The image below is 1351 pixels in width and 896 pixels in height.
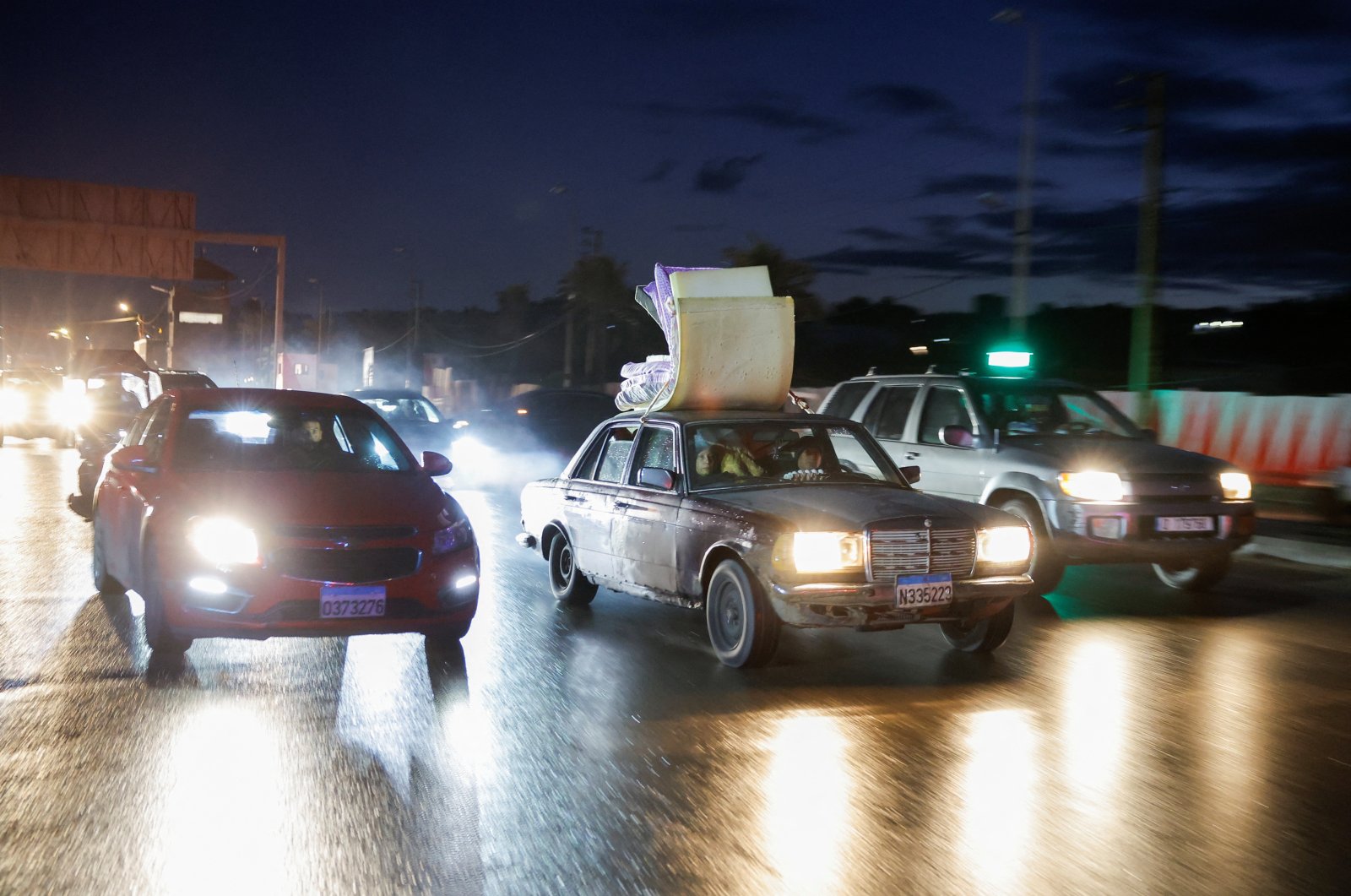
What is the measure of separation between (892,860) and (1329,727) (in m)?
3.27

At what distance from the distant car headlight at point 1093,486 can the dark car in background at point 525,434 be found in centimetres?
1376

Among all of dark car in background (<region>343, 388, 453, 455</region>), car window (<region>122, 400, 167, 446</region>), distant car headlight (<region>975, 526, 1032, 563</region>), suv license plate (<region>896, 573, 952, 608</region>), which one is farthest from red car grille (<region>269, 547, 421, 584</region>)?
dark car in background (<region>343, 388, 453, 455</region>)

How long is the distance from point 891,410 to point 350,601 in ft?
21.8

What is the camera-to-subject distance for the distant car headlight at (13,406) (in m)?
34.2

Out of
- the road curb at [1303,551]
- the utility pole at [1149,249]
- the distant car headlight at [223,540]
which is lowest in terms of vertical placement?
the road curb at [1303,551]

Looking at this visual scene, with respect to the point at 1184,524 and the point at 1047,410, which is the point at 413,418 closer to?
the point at 1047,410

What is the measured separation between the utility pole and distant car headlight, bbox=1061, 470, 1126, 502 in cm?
1134

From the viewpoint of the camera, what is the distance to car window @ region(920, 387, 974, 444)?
11.9 metres

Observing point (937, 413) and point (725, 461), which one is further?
point (937, 413)

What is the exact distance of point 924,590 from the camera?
24.3ft

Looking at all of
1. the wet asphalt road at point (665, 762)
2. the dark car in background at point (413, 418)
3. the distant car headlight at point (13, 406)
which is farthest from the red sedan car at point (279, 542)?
the distant car headlight at point (13, 406)

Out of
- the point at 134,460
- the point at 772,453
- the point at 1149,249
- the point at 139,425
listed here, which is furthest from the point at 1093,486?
the point at 1149,249

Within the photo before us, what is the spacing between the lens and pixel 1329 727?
6.54m

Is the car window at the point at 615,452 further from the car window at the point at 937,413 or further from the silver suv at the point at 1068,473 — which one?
the car window at the point at 937,413
